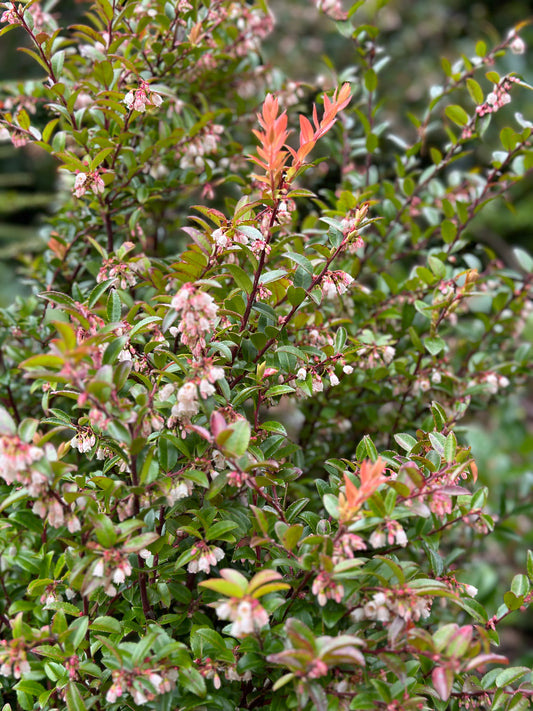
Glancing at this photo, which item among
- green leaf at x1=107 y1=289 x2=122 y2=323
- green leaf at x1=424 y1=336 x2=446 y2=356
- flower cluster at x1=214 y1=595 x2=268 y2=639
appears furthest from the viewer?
green leaf at x1=424 y1=336 x2=446 y2=356

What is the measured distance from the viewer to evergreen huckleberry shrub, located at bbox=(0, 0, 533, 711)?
0.78 m

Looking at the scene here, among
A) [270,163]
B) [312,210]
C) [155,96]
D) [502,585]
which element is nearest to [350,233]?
[270,163]

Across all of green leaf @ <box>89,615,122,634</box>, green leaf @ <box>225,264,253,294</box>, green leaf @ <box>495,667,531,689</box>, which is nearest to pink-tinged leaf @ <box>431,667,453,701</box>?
green leaf @ <box>495,667,531,689</box>

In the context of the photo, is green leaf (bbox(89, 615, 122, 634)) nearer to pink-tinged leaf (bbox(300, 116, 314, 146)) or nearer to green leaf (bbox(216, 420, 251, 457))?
green leaf (bbox(216, 420, 251, 457))

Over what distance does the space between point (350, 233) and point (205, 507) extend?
0.48 metres

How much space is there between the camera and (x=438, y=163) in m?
1.49

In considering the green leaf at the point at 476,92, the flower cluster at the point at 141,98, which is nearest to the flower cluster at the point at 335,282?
the flower cluster at the point at 141,98

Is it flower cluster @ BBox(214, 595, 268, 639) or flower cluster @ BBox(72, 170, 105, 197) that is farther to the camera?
flower cluster @ BBox(72, 170, 105, 197)

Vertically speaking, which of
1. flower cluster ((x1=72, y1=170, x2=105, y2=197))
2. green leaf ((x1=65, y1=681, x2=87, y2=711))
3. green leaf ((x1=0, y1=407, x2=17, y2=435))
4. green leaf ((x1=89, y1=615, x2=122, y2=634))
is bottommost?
green leaf ((x1=65, y1=681, x2=87, y2=711))

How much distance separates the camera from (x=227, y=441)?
0.79 meters

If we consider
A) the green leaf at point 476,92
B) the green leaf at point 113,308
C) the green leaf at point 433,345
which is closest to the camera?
the green leaf at point 113,308

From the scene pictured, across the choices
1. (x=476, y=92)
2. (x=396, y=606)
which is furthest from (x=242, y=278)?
(x=476, y=92)

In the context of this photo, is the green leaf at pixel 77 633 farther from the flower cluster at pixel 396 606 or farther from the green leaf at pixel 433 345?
the green leaf at pixel 433 345

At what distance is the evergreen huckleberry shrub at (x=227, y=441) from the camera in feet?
2.56
